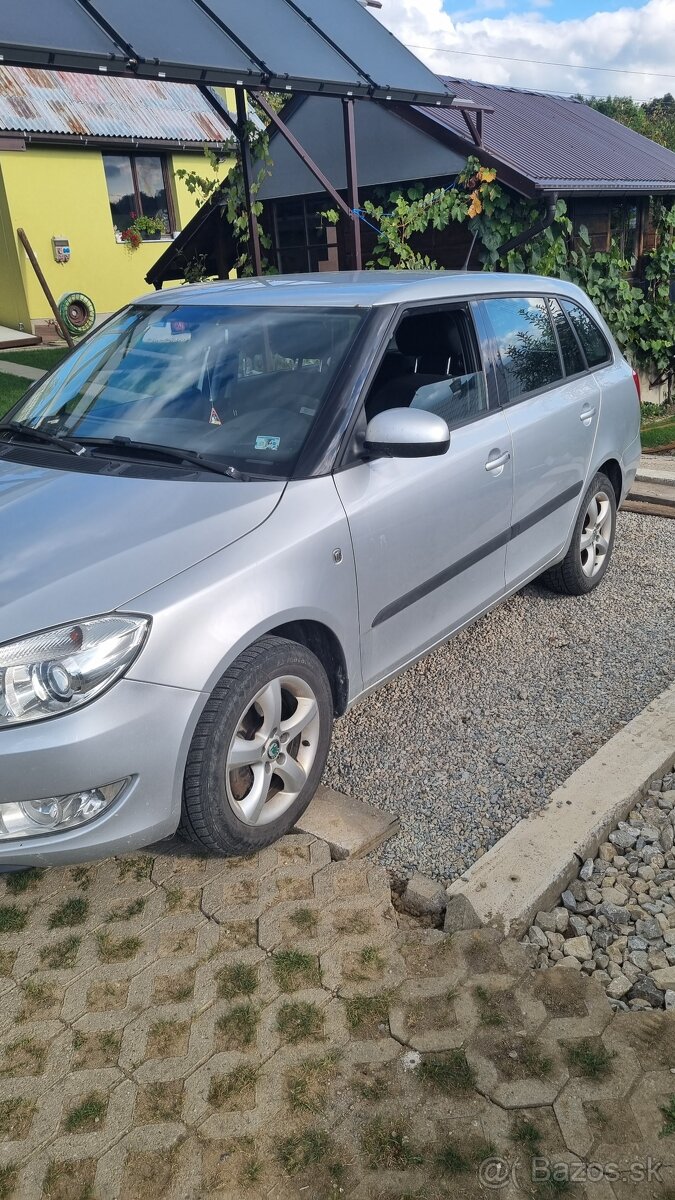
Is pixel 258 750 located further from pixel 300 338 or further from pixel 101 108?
pixel 101 108

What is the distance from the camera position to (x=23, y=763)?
7.90 feet

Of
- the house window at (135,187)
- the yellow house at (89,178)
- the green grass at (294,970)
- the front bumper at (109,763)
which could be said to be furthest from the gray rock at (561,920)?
the house window at (135,187)

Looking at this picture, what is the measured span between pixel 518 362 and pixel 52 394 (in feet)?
6.88

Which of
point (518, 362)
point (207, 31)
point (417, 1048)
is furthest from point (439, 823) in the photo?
point (207, 31)

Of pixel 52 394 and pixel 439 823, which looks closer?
pixel 439 823

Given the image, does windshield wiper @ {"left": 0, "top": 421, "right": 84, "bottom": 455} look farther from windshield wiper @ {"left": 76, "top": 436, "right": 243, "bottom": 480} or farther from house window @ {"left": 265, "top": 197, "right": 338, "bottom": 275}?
house window @ {"left": 265, "top": 197, "right": 338, "bottom": 275}

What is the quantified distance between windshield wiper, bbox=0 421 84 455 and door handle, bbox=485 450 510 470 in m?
1.65

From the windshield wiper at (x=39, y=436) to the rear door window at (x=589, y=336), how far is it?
276 cm

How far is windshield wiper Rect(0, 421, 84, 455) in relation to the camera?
3414mm

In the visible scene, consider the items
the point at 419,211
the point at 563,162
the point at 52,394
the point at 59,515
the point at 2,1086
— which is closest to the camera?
the point at 2,1086

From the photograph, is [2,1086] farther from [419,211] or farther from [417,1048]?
[419,211]

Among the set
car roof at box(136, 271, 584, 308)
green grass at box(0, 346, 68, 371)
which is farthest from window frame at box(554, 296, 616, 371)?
green grass at box(0, 346, 68, 371)

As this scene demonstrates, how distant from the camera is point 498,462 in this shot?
3932mm

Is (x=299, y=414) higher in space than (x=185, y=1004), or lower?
higher
